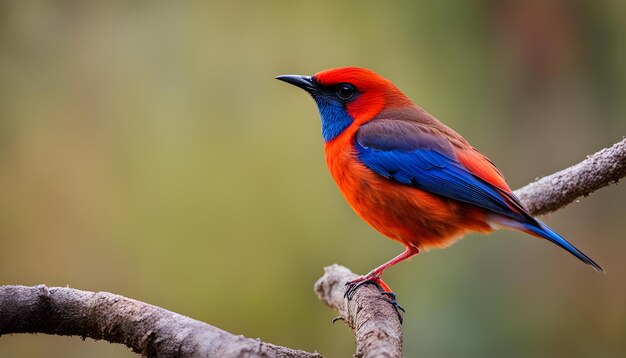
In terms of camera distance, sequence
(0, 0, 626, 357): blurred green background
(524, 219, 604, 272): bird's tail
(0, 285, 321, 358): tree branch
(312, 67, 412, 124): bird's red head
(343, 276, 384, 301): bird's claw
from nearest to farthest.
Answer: (0, 285, 321, 358): tree branch < (524, 219, 604, 272): bird's tail < (343, 276, 384, 301): bird's claw < (312, 67, 412, 124): bird's red head < (0, 0, 626, 357): blurred green background

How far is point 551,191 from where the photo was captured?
159 inches

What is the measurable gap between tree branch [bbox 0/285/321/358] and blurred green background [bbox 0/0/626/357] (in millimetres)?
2980

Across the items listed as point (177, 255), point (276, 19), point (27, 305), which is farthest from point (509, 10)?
point (27, 305)

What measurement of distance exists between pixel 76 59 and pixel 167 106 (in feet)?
3.23

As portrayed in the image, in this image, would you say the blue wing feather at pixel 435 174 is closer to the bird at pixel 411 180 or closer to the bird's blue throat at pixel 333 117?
the bird at pixel 411 180

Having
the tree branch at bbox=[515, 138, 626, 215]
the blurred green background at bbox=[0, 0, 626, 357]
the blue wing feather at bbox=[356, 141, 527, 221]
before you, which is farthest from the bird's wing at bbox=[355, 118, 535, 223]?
the blurred green background at bbox=[0, 0, 626, 357]

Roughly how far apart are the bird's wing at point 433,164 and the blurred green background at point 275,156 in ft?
6.24

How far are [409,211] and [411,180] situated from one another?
7.2 inches

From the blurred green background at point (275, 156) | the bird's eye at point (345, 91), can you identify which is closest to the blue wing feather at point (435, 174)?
the bird's eye at point (345, 91)

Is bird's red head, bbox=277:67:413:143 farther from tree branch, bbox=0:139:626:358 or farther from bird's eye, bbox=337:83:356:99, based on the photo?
tree branch, bbox=0:139:626:358

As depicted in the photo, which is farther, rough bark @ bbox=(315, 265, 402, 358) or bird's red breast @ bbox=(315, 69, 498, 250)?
bird's red breast @ bbox=(315, 69, 498, 250)

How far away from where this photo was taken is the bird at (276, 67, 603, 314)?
388cm

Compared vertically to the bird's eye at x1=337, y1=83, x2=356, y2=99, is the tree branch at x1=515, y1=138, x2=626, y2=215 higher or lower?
lower

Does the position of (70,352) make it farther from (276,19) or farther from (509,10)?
(509,10)
